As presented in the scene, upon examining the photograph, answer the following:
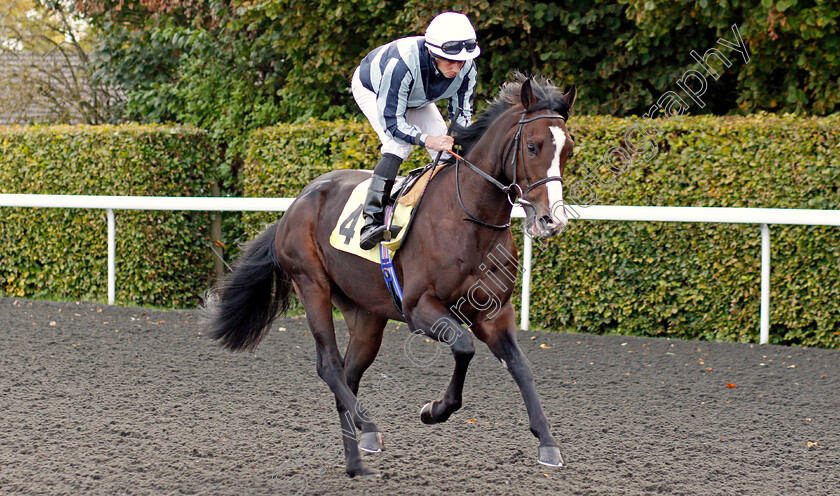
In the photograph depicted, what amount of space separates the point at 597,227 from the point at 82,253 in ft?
17.3

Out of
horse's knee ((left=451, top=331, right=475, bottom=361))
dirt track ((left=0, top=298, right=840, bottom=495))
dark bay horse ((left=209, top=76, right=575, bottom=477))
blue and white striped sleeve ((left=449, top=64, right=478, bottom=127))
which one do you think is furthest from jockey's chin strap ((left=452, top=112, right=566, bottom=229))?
dirt track ((left=0, top=298, right=840, bottom=495))

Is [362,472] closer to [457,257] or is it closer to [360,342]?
[360,342]

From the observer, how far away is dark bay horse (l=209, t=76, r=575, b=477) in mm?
3352

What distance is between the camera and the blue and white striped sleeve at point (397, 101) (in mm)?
3801

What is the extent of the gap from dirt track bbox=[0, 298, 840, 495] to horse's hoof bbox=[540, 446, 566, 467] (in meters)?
0.34

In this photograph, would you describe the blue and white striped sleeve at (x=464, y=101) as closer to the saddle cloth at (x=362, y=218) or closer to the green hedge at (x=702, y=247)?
the saddle cloth at (x=362, y=218)

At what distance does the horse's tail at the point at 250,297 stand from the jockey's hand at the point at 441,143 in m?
1.45

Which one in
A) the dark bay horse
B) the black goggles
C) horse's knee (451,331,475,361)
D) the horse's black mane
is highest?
the black goggles

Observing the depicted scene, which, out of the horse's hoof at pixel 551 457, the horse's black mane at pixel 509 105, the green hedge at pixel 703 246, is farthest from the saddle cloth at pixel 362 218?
the green hedge at pixel 703 246

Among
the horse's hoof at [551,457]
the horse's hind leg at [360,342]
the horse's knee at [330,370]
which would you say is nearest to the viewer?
the horse's hoof at [551,457]

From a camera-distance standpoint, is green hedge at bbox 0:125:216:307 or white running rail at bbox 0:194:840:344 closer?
white running rail at bbox 0:194:840:344

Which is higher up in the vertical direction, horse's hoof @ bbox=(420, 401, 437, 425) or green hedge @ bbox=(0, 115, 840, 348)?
green hedge @ bbox=(0, 115, 840, 348)

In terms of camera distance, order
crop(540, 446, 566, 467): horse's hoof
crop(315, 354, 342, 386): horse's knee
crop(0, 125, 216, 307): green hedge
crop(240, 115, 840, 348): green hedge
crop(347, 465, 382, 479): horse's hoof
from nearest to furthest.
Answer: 1. crop(540, 446, 566, 467): horse's hoof
2. crop(347, 465, 382, 479): horse's hoof
3. crop(315, 354, 342, 386): horse's knee
4. crop(240, 115, 840, 348): green hedge
5. crop(0, 125, 216, 307): green hedge

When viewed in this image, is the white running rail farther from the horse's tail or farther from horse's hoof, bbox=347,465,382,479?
horse's hoof, bbox=347,465,382,479
